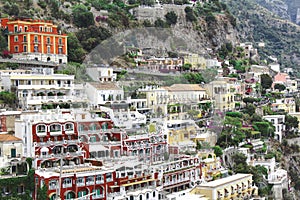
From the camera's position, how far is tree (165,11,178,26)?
4525 cm

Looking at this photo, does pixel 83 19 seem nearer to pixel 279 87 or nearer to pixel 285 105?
pixel 285 105

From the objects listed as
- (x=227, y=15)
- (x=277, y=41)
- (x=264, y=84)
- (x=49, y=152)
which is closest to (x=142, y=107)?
(x=49, y=152)

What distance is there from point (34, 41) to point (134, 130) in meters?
9.10

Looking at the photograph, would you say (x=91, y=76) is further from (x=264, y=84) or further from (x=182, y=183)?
(x=264, y=84)

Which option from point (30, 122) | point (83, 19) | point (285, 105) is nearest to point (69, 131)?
point (30, 122)

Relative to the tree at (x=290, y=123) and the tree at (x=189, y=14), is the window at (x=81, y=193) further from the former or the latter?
the tree at (x=189, y=14)

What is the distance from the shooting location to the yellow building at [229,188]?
20.2 meters

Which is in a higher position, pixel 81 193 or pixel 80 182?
pixel 80 182

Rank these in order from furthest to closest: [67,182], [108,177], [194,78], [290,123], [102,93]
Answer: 1. [290,123]
2. [194,78]
3. [102,93]
4. [108,177]
5. [67,182]

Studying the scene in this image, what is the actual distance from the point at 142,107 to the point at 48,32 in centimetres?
671

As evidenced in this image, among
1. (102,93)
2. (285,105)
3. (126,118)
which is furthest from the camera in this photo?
(285,105)

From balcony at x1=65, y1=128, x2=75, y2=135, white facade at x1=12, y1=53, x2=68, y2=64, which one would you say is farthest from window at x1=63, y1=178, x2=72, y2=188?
white facade at x1=12, y1=53, x2=68, y2=64

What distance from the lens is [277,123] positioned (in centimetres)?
3266

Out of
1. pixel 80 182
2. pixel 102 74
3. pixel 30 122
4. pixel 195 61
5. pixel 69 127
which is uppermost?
pixel 195 61
